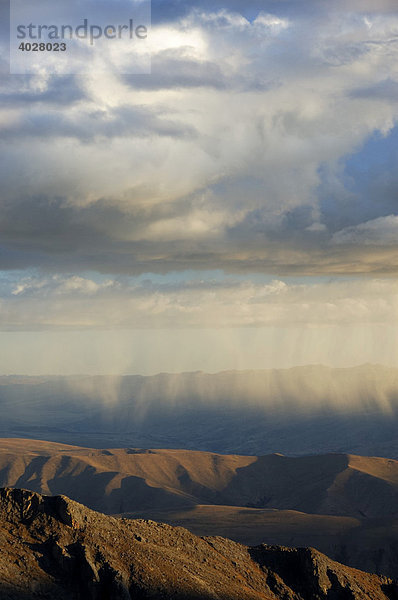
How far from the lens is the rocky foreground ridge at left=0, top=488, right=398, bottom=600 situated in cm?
5122

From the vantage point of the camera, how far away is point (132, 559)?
55562 mm

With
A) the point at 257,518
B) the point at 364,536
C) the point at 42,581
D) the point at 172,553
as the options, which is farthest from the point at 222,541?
the point at 257,518

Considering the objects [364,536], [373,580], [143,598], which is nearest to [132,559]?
[143,598]

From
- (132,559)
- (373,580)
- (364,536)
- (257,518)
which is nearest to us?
(132,559)

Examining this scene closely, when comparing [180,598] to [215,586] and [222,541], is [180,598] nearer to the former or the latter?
[215,586]

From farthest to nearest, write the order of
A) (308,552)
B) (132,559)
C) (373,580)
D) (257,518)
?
(257,518), (373,580), (308,552), (132,559)

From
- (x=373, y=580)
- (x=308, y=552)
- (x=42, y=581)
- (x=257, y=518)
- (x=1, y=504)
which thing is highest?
(x=1, y=504)

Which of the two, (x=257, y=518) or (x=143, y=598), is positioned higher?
(x=143, y=598)

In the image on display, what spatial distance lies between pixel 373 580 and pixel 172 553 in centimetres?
2607

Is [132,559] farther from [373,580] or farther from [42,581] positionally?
[373,580]

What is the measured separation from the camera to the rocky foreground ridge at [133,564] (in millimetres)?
51219

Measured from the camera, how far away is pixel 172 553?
59312 millimetres

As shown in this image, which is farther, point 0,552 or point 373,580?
point 373,580

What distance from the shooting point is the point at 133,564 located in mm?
54875
